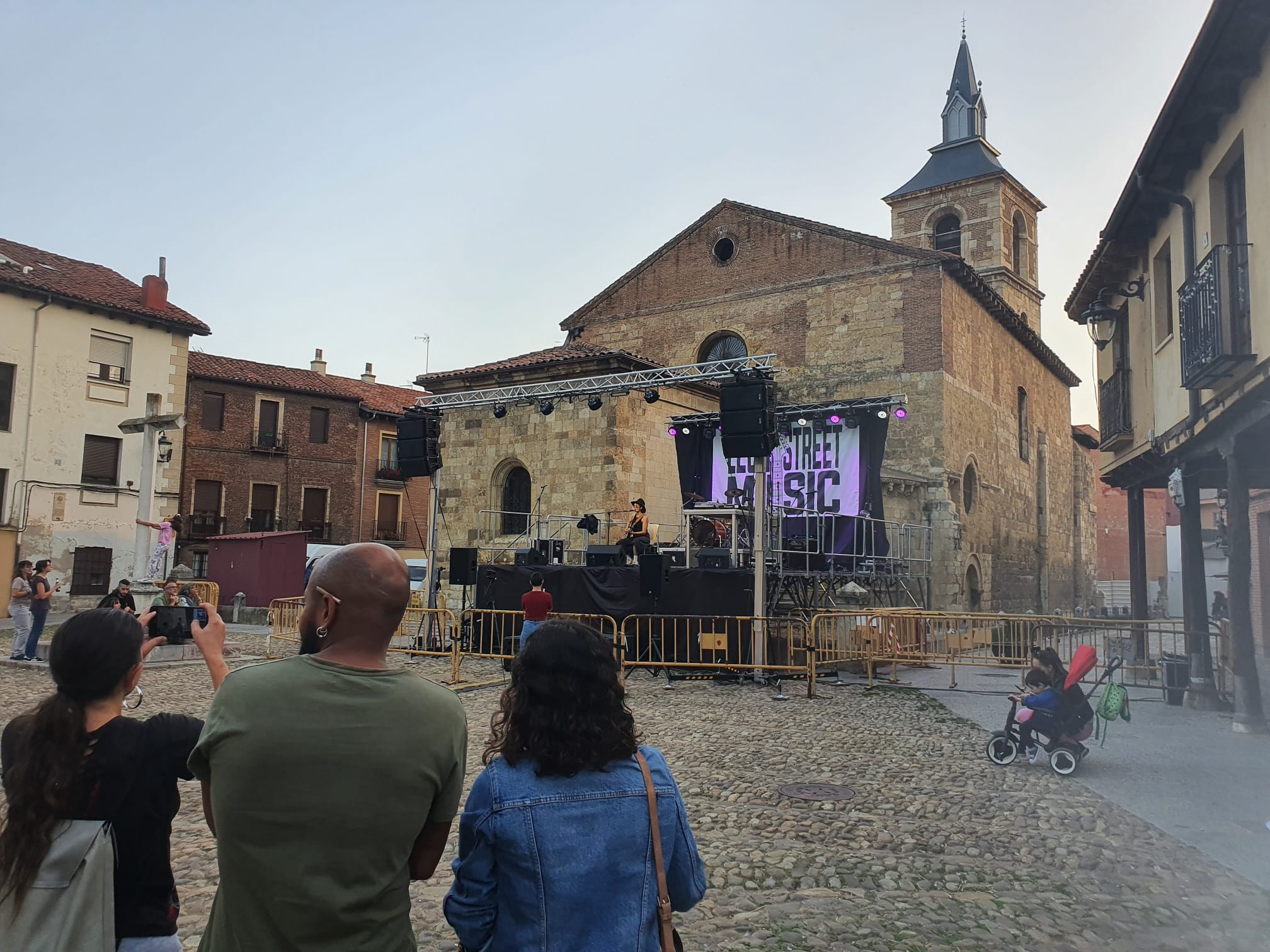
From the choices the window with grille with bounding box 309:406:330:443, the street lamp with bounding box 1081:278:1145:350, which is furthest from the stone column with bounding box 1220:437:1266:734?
the window with grille with bounding box 309:406:330:443

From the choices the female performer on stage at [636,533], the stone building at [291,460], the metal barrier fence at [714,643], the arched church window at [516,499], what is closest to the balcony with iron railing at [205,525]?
the stone building at [291,460]

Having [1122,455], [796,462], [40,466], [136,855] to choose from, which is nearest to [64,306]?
[40,466]

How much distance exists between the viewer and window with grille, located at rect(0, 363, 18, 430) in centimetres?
2408

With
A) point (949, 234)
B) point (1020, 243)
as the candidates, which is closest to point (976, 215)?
point (949, 234)

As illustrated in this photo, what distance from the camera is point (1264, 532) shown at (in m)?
17.7

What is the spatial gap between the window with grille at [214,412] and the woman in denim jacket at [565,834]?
33.6 meters

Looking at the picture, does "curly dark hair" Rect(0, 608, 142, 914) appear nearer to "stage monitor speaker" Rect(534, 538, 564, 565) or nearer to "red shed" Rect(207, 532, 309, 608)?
"stage monitor speaker" Rect(534, 538, 564, 565)

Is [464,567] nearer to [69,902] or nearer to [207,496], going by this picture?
[69,902]

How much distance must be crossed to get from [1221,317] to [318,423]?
105 feet

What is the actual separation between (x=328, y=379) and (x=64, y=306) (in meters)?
12.3

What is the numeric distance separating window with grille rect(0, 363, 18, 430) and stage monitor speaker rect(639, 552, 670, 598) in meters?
19.9

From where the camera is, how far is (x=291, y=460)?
3422 cm

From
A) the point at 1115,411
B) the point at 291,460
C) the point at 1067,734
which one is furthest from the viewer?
the point at 291,460

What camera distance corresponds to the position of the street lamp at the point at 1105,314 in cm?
1295
